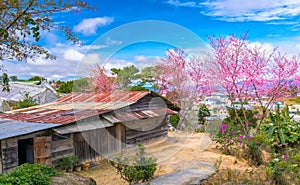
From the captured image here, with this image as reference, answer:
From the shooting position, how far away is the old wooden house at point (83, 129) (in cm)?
723

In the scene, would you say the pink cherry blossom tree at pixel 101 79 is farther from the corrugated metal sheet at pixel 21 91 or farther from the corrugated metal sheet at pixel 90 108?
the corrugated metal sheet at pixel 21 91

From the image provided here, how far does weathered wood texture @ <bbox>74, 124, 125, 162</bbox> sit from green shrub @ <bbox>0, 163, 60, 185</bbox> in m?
3.87

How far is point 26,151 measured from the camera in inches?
328

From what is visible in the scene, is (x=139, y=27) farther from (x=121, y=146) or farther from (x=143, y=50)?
(x=121, y=146)

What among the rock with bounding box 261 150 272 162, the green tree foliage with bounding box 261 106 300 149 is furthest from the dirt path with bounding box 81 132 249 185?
the green tree foliage with bounding box 261 106 300 149

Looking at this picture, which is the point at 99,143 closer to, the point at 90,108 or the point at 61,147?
the point at 90,108

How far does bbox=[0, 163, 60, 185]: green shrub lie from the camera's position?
3936 millimetres

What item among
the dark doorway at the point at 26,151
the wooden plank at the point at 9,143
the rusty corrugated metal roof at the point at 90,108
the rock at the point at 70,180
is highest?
the rusty corrugated metal roof at the point at 90,108

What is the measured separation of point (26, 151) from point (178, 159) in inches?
197

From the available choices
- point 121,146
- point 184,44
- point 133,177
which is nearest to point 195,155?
point 121,146

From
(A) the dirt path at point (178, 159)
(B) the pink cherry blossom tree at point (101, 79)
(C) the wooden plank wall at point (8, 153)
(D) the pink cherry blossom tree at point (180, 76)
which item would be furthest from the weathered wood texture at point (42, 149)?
(D) the pink cherry blossom tree at point (180, 76)

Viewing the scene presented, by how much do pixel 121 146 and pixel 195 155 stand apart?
277 cm

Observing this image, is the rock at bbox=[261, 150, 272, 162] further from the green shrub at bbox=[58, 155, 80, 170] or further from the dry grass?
the green shrub at bbox=[58, 155, 80, 170]

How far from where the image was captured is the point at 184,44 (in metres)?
6.04
